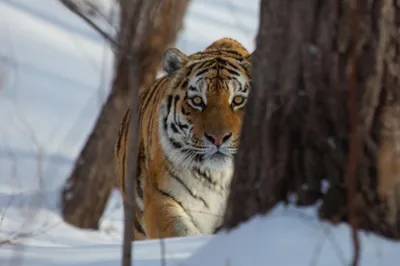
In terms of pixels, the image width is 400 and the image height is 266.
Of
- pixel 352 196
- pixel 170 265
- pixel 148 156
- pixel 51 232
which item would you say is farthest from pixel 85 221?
pixel 352 196

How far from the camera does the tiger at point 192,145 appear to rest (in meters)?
6.88

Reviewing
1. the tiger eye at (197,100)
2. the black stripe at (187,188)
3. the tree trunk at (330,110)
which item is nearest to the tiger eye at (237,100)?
the tiger eye at (197,100)

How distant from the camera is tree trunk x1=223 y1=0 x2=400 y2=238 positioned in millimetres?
4148

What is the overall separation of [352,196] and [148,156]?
3.62 meters

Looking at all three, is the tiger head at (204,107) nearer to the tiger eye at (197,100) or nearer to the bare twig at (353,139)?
the tiger eye at (197,100)

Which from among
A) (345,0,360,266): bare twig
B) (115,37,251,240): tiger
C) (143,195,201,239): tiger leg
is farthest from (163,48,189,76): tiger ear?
(345,0,360,266): bare twig

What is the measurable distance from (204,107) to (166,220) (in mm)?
663

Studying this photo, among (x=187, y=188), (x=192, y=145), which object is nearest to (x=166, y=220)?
(x=187, y=188)

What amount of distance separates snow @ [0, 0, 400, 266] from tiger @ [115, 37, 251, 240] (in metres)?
0.44

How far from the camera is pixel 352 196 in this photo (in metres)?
3.76

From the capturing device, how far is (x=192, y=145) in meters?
7.09

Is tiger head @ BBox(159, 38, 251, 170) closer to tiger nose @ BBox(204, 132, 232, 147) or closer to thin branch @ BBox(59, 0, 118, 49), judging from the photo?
tiger nose @ BBox(204, 132, 232, 147)

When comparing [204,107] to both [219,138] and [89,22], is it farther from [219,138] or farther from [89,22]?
[89,22]

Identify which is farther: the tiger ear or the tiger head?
the tiger ear
